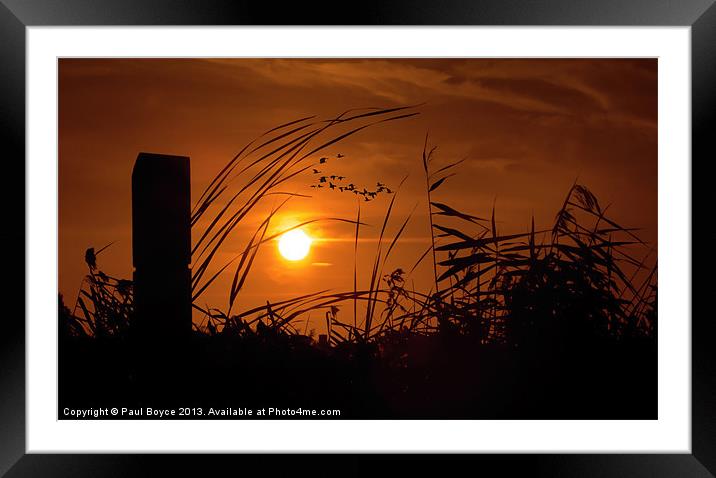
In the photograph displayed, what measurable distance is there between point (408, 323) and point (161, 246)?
38.3 inches

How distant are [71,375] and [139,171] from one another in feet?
2.58

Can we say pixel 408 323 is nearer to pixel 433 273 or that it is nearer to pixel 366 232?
pixel 433 273
